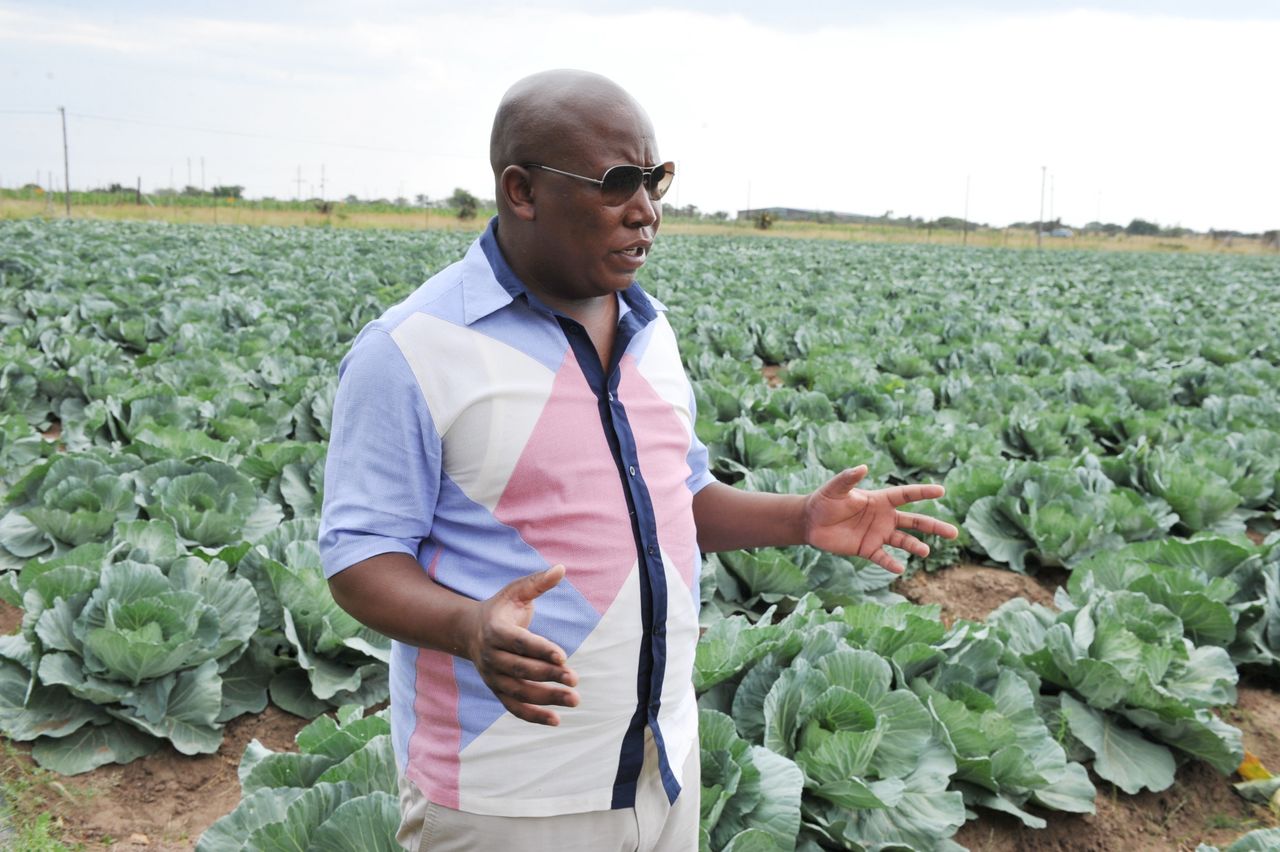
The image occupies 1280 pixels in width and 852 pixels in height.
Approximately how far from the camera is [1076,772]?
2998 mm

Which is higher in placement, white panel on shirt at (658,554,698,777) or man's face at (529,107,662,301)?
man's face at (529,107,662,301)

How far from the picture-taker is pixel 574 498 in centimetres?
141

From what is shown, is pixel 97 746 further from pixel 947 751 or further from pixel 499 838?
pixel 947 751

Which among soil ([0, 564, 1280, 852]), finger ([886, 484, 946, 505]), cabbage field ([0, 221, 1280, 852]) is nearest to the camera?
finger ([886, 484, 946, 505])

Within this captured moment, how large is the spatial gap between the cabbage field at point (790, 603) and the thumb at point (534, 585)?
0.90 meters

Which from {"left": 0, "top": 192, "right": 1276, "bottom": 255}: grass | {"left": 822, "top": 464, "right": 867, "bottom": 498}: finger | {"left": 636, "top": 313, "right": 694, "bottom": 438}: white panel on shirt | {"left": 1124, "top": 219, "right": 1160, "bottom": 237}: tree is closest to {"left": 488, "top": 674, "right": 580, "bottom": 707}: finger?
{"left": 636, "top": 313, "right": 694, "bottom": 438}: white panel on shirt

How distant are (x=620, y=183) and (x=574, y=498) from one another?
1.45 feet

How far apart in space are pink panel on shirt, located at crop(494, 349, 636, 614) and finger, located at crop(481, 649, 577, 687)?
0.26 meters

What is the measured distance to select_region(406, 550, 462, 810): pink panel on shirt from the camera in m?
1.41

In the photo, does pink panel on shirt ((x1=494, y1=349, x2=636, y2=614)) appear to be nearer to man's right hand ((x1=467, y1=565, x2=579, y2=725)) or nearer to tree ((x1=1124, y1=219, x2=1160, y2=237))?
man's right hand ((x1=467, y1=565, x2=579, y2=725))

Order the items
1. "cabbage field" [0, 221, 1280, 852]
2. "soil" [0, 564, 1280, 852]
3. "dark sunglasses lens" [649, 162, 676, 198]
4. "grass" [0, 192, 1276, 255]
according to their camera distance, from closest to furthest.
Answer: "dark sunglasses lens" [649, 162, 676, 198] < "cabbage field" [0, 221, 1280, 852] < "soil" [0, 564, 1280, 852] < "grass" [0, 192, 1276, 255]

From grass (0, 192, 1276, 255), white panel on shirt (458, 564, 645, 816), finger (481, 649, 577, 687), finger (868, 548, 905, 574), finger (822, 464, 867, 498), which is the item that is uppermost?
grass (0, 192, 1276, 255)

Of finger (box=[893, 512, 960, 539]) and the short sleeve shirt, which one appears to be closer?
the short sleeve shirt

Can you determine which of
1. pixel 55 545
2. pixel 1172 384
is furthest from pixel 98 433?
pixel 1172 384
